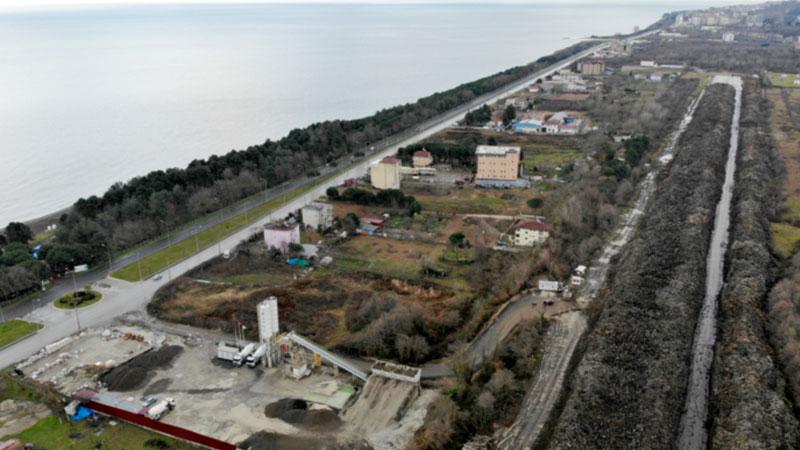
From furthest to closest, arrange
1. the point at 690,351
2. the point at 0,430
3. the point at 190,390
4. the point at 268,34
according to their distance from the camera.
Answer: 1. the point at 268,34
2. the point at 690,351
3. the point at 190,390
4. the point at 0,430

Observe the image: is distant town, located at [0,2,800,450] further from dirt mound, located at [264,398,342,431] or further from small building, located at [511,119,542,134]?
small building, located at [511,119,542,134]

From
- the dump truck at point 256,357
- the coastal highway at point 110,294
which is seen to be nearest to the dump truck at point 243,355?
the dump truck at point 256,357

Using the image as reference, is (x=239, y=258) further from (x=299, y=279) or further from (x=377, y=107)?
(x=377, y=107)

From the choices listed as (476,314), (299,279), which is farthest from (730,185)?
(299,279)

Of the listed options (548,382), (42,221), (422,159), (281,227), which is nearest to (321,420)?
(548,382)

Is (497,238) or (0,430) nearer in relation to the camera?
(0,430)

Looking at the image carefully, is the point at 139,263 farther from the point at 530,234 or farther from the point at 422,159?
the point at 422,159
